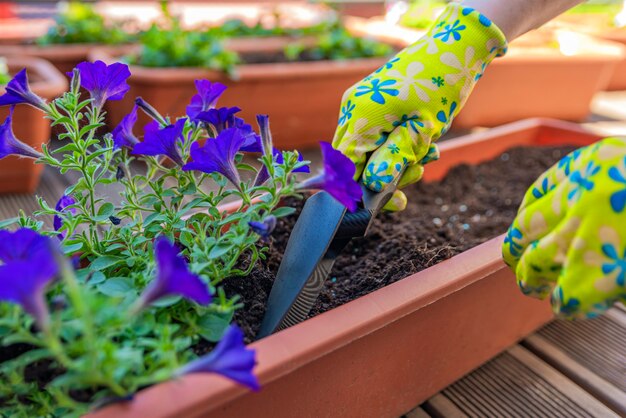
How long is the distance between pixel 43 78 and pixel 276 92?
2.05 feet

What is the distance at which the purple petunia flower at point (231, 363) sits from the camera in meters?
0.41

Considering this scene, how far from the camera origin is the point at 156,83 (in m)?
1.49

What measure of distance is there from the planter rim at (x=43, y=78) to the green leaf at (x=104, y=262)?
757 mm

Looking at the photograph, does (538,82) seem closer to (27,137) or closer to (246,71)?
(246,71)

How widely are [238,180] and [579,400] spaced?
515mm

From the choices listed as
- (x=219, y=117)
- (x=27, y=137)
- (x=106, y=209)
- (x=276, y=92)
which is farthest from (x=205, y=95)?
(x=276, y=92)

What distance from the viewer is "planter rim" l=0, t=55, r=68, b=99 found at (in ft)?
3.95

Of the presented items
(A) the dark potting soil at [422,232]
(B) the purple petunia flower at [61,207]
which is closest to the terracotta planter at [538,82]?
(A) the dark potting soil at [422,232]

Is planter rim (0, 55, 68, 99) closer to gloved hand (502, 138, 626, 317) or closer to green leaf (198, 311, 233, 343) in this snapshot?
green leaf (198, 311, 233, 343)

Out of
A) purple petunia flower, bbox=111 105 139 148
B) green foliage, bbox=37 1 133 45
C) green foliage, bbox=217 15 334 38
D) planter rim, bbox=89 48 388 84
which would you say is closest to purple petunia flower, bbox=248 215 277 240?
purple petunia flower, bbox=111 105 139 148

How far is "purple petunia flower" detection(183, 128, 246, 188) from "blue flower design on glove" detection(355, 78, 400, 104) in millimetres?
187

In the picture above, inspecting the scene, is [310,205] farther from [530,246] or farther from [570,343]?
[570,343]

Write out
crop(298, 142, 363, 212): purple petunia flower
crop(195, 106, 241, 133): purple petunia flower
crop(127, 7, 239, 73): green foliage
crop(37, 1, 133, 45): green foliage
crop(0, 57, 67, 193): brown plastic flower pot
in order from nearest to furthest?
crop(298, 142, 363, 212): purple petunia flower, crop(195, 106, 241, 133): purple petunia flower, crop(0, 57, 67, 193): brown plastic flower pot, crop(127, 7, 239, 73): green foliage, crop(37, 1, 133, 45): green foliage

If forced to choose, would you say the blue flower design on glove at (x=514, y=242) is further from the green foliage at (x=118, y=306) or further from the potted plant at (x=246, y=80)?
the potted plant at (x=246, y=80)
